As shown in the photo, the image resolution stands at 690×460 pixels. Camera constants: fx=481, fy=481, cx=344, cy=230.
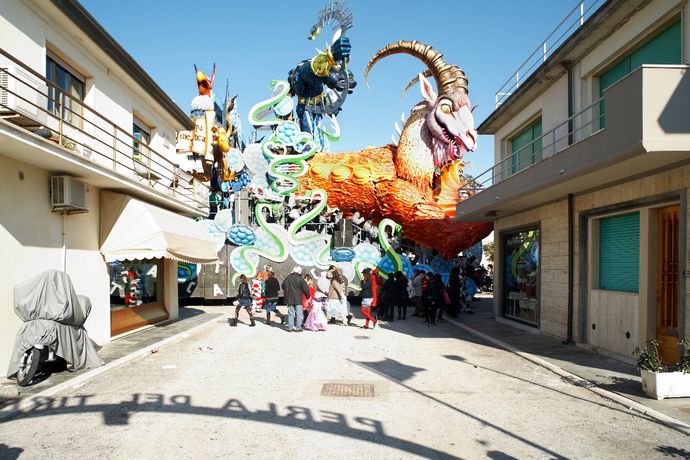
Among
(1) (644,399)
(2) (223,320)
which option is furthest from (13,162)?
(1) (644,399)

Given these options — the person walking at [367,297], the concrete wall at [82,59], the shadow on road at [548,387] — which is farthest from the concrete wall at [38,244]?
the shadow on road at [548,387]

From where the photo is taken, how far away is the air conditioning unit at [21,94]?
7.57 m

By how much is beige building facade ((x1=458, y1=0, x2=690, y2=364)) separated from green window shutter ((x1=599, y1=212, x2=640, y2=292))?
22 millimetres

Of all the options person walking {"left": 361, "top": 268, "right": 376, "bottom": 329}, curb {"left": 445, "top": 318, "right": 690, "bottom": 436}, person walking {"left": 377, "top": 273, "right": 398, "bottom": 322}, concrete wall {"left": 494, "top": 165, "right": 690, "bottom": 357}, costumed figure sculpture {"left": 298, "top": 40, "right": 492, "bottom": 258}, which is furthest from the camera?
costumed figure sculpture {"left": 298, "top": 40, "right": 492, "bottom": 258}

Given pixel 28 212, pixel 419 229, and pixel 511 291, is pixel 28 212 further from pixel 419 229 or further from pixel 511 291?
pixel 419 229

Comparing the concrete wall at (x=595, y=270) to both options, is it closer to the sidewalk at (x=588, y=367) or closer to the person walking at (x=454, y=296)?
the sidewalk at (x=588, y=367)

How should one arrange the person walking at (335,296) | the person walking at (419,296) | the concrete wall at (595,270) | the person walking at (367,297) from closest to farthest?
the concrete wall at (595,270)
the person walking at (367,297)
the person walking at (335,296)
the person walking at (419,296)

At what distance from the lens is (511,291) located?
50.8 ft

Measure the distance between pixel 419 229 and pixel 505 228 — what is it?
5.60 meters

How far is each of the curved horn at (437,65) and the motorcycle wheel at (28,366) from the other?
18.2 metres

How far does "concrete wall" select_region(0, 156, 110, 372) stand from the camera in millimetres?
7949

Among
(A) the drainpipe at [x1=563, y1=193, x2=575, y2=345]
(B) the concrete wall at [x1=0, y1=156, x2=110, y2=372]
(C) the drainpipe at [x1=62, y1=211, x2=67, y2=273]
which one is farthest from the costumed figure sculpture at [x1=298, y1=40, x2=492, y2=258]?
(C) the drainpipe at [x1=62, y1=211, x2=67, y2=273]

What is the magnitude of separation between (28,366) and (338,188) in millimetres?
16654

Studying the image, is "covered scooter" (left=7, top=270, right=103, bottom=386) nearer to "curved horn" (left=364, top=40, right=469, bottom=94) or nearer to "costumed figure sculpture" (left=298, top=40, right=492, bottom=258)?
"costumed figure sculpture" (left=298, top=40, right=492, bottom=258)
